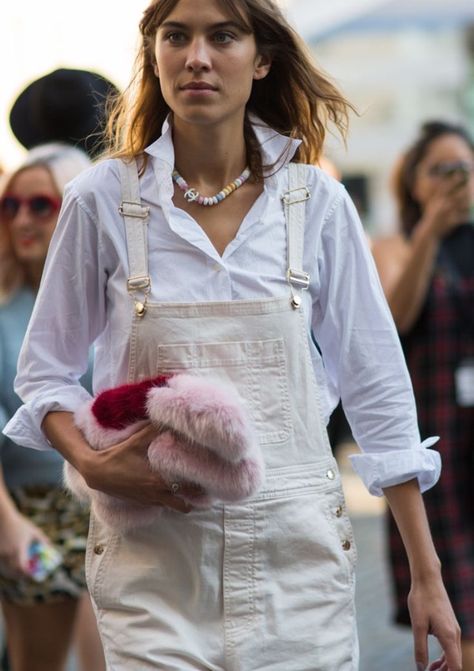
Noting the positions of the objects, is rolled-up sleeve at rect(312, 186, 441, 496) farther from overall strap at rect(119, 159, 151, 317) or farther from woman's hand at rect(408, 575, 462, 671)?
overall strap at rect(119, 159, 151, 317)

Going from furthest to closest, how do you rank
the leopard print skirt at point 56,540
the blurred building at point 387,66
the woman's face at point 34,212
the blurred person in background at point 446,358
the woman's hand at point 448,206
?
the blurred building at point 387,66, the woman's hand at point 448,206, the blurred person in background at point 446,358, the woman's face at point 34,212, the leopard print skirt at point 56,540

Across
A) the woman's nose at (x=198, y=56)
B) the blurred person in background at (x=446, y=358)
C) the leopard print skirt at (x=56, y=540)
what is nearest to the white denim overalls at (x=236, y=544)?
the woman's nose at (x=198, y=56)

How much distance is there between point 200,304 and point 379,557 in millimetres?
5804

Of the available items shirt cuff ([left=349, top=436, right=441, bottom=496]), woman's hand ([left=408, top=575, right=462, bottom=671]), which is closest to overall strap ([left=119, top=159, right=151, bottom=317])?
shirt cuff ([left=349, top=436, right=441, bottom=496])

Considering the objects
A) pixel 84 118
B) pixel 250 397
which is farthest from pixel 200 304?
pixel 84 118

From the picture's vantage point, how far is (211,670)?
9.11 ft

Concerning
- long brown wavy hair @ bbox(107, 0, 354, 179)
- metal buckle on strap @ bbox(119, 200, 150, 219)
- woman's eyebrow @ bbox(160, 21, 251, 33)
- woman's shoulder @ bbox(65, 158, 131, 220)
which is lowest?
metal buckle on strap @ bbox(119, 200, 150, 219)

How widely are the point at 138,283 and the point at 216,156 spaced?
1.20 ft

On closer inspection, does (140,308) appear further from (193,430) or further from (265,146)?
(265,146)

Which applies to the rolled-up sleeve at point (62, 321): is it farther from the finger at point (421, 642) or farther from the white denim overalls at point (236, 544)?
the finger at point (421, 642)

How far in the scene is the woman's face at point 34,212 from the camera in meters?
4.67

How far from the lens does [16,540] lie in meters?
4.36

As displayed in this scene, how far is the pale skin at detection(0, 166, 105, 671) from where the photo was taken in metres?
4.39

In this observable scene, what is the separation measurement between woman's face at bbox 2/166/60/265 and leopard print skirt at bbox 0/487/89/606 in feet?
2.45
